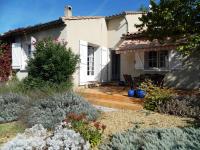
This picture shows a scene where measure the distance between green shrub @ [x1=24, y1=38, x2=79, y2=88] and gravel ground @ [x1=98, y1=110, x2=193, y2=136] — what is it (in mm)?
5874

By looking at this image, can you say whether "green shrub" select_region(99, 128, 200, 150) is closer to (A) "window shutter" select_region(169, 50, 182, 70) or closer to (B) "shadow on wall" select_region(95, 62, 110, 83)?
(A) "window shutter" select_region(169, 50, 182, 70)

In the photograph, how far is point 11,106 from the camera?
519 inches

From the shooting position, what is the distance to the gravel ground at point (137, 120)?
10335 mm

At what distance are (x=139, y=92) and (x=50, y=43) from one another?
264 inches

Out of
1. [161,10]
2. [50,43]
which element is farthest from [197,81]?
[50,43]

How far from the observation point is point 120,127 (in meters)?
10.5

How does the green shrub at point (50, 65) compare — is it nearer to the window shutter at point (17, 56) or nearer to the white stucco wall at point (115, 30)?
the window shutter at point (17, 56)

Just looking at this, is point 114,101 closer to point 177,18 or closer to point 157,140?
point 177,18

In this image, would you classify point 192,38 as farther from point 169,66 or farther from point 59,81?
point 59,81

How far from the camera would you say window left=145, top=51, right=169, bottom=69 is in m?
21.0

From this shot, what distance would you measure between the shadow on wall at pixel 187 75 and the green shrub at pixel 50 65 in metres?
7.47

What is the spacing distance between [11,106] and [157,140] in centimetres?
825

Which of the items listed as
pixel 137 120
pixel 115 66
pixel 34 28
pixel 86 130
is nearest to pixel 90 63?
pixel 115 66

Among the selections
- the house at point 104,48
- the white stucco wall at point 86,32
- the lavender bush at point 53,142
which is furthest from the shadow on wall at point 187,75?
the lavender bush at point 53,142
